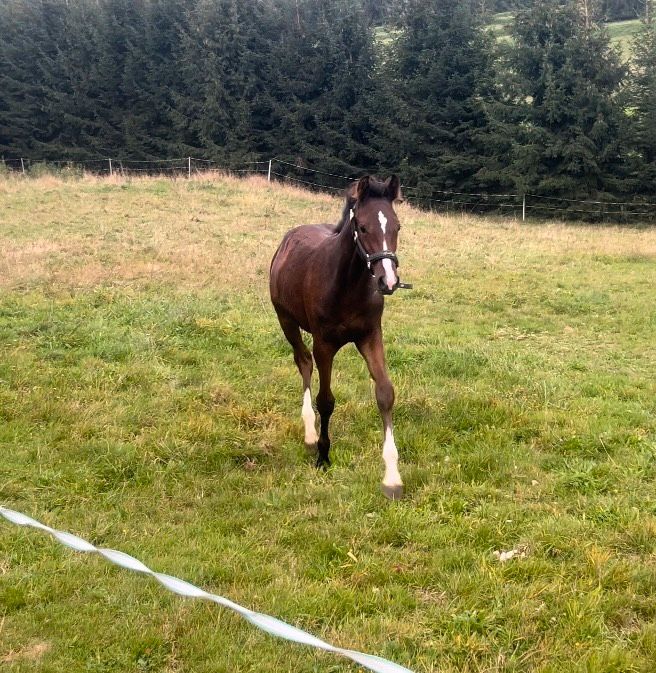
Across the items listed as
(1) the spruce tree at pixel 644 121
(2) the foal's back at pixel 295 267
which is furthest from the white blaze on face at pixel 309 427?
(1) the spruce tree at pixel 644 121

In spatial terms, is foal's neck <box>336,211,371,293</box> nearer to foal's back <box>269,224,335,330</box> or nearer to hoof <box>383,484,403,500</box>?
foal's back <box>269,224,335,330</box>

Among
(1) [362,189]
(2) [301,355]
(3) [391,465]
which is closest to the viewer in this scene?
(1) [362,189]

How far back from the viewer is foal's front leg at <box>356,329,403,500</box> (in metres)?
4.90

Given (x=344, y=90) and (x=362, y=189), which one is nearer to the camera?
(x=362, y=189)

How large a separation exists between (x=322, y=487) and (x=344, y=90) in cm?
3548

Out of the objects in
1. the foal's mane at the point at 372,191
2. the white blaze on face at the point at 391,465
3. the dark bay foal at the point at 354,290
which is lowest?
the white blaze on face at the point at 391,465

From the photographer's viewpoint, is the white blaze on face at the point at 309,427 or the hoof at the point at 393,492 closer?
the hoof at the point at 393,492

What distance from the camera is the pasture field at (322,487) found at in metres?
3.29

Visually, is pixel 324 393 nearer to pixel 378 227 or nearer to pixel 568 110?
pixel 378 227

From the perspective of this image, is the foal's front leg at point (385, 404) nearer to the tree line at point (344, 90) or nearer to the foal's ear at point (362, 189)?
the foal's ear at point (362, 189)

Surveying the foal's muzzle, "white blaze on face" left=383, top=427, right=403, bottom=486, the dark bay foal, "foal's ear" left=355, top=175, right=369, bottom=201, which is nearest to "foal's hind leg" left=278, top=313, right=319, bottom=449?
the dark bay foal

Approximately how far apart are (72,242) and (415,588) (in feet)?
46.1

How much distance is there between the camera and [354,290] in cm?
523

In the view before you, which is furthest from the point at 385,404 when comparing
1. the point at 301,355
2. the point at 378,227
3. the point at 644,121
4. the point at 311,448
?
the point at 644,121
